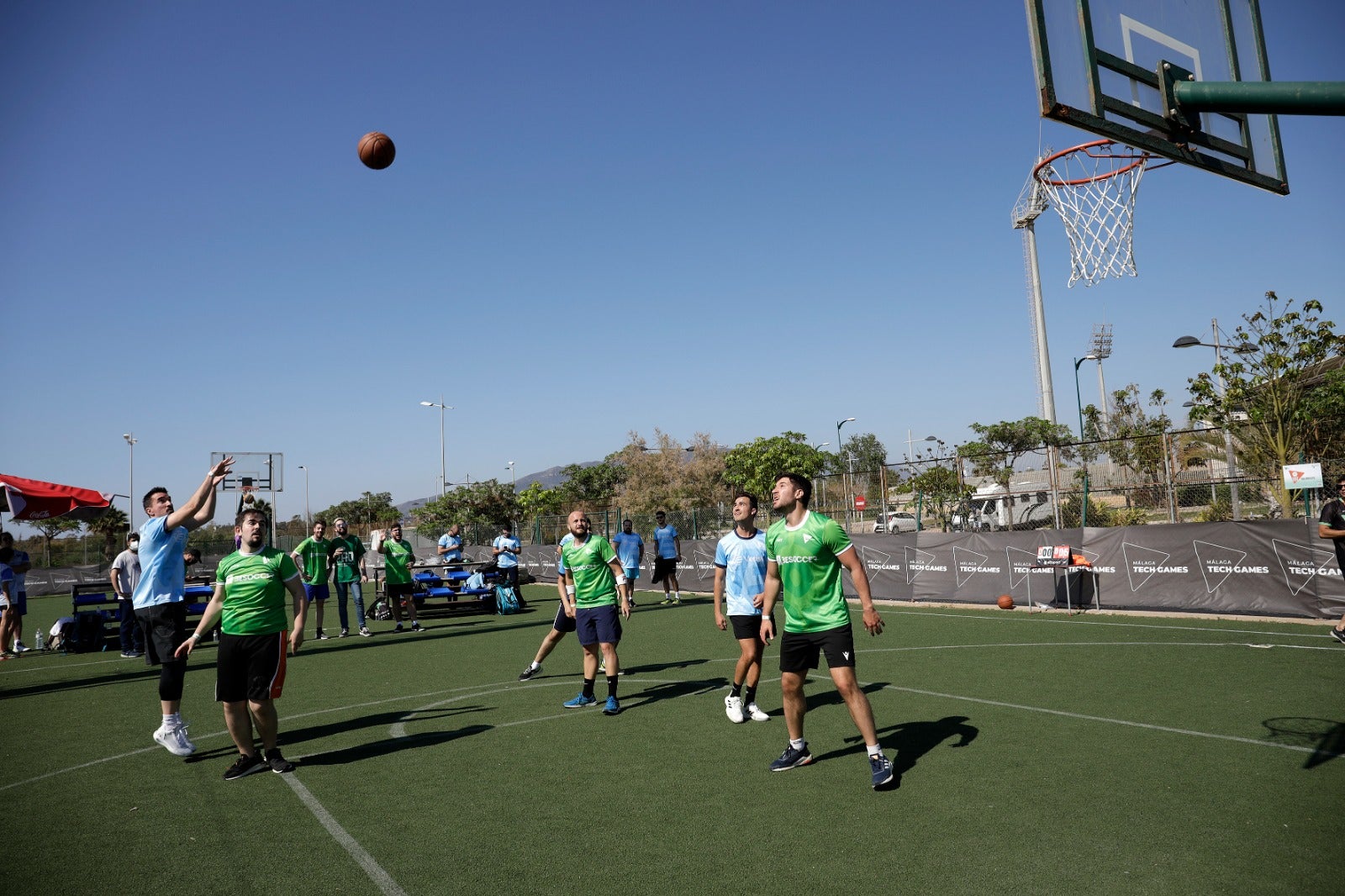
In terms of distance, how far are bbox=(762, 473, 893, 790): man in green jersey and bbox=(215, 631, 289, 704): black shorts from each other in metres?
3.75

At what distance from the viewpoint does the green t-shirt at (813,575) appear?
6.17m

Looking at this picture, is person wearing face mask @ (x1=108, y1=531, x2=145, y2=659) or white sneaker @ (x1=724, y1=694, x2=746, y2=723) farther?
person wearing face mask @ (x1=108, y1=531, x2=145, y2=659)

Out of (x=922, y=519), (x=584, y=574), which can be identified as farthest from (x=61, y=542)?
(x=584, y=574)

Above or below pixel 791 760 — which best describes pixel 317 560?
above

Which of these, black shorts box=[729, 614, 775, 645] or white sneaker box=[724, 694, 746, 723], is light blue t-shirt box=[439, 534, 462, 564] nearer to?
black shorts box=[729, 614, 775, 645]

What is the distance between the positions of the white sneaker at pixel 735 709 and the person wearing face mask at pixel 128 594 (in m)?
10.7

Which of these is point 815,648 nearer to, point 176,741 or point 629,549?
point 176,741

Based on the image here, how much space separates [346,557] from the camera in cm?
1620

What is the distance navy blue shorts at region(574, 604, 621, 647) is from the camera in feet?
29.0

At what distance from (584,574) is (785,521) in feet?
10.2

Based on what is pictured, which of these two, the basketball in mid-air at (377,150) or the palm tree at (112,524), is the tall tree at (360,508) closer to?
the palm tree at (112,524)

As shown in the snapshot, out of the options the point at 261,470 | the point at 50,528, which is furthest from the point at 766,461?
the point at 50,528

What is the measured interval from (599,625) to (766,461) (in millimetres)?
53014

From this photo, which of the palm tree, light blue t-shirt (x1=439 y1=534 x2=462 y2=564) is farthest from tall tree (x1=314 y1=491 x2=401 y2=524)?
light blue t-shirt (x1=439 y1=534 x2=462 y2=564)
